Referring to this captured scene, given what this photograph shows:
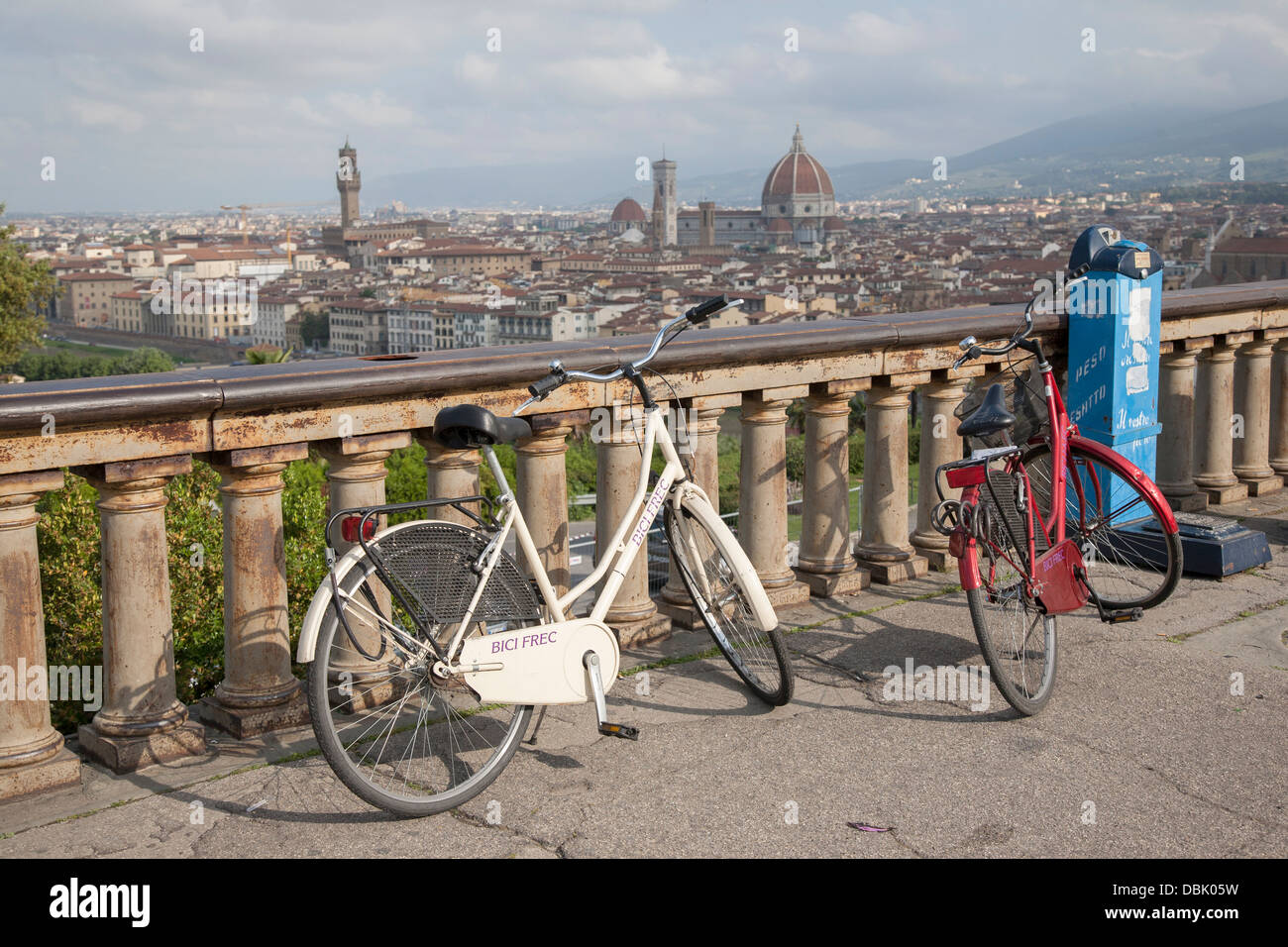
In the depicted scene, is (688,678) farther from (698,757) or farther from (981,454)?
(981,454)

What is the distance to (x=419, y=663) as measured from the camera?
3.23 m

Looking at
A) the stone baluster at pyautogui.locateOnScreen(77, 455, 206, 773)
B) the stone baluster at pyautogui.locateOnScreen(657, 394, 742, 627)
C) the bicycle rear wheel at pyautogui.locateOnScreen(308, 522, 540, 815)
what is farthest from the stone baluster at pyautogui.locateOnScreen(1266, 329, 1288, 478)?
the stone baluster at pyautogui.locateOnScreen(77, 455, 206, 773)

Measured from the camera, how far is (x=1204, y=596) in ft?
16.8

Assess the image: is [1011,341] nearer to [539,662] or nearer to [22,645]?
[539,662]

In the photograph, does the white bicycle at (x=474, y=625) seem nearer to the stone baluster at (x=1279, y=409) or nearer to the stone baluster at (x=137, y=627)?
the stone baluster at (x=137, y=627)

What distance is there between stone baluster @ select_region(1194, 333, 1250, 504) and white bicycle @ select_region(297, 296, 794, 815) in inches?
155

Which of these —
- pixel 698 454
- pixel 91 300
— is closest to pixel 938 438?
pixel 698 454

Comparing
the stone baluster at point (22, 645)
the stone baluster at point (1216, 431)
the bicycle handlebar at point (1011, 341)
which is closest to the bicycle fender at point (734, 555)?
the bicycle handlebar at point (1011, 341)

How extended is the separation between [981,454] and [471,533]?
1.56 meters

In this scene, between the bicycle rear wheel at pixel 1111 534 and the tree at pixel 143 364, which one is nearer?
the bicycle rear wheel at pixel 1111 534

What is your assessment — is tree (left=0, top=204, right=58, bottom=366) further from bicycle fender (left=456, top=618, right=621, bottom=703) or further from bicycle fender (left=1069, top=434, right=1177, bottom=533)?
bicycle fender (left=456, top=618, right=621, bottom=703)

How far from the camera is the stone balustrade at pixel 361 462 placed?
3.30 metres

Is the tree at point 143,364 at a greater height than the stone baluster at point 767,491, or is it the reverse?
the stone baluster at point 767,491
